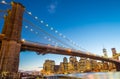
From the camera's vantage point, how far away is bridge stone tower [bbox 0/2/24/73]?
21.4 m

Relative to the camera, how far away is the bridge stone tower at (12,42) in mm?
21359

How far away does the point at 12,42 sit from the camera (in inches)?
899

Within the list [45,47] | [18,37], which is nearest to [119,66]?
[45,47]

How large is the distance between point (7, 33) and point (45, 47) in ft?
39.9

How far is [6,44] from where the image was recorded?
22656mm

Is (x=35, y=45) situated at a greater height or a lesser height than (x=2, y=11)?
lesser

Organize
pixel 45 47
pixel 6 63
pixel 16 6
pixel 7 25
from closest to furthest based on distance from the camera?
1. pixel 6 63
2. pixel 7 25
3. pixel 16 6
4. pixel 45 47

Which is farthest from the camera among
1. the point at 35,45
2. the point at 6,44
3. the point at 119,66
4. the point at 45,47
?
the point at 119,66

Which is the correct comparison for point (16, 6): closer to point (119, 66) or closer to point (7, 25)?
point (7, 25)

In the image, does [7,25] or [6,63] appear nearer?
[6,63]

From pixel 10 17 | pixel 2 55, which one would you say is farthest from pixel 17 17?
pixel 2 55

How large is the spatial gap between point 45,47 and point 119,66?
5993cm

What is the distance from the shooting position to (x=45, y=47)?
111 feet

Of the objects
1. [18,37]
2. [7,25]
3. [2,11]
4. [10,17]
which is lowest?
[18,37]
